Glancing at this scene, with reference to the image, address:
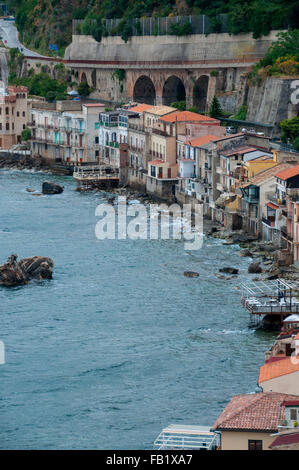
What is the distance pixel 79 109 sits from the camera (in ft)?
307

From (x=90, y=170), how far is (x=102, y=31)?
2955cm

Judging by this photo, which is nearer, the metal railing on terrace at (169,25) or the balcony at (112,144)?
the balcony at (112,144)

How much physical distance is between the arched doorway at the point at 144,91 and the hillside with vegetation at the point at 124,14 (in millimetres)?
4097

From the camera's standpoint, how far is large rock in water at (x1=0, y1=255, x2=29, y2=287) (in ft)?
161

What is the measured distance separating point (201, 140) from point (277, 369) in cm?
3860

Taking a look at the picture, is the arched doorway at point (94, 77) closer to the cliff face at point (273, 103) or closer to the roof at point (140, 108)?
the roof at point (140, 108)

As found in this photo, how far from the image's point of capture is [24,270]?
4994 centimetres

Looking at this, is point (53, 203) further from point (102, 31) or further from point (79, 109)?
point (102, 31)

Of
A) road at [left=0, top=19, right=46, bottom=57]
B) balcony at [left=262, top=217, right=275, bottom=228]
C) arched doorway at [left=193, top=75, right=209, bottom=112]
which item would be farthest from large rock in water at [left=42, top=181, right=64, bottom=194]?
road at [left=0, top=19, right=46, bottom=57]

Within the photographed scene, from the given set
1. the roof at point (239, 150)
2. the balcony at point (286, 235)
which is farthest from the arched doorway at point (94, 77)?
the balcony at point (286, 235)

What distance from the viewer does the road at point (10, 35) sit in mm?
128125

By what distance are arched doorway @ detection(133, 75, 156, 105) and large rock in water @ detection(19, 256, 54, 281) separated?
51.5 metres

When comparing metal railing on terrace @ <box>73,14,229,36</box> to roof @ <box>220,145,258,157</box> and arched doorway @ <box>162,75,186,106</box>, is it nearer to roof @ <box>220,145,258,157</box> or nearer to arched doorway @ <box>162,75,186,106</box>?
arched doorway @ <box>162,75,186,106</box>
